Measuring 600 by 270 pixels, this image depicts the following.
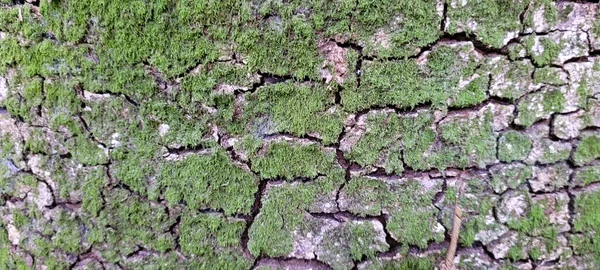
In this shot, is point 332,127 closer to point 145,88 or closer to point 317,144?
point 317,144

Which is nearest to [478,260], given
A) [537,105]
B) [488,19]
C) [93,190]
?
[537,105]

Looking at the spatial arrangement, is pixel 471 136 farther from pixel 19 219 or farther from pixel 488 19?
pixel 19 219

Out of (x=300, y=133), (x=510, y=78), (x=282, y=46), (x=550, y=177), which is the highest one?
(x=510, y=78)

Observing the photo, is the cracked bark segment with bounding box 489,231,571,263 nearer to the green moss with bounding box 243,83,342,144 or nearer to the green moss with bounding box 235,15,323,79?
the green moss with bounding box 243,83,342,144

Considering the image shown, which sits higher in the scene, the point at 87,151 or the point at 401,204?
the point at 401,204

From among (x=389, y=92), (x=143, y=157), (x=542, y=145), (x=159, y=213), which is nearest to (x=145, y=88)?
(x=143, y=157)

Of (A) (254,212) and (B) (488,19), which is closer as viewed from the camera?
(B) (488,19)

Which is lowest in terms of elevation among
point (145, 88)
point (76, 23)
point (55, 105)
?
point (55, 105)
